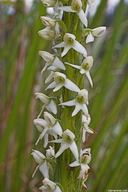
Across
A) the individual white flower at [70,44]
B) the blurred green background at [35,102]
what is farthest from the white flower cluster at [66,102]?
the blurred green background at [35,102]

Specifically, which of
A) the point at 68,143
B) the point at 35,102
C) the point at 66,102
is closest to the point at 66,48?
the point at 66,102

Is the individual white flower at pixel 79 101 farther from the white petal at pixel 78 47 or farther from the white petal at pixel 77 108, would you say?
the white petal at pixel 78 47

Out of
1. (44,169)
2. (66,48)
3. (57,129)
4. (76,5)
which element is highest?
(76,5)

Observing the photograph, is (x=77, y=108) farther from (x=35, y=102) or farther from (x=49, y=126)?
A: (x=35, y=102)

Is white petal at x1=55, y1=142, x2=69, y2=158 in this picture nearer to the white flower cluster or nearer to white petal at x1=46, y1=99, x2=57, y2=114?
the white flower cluster

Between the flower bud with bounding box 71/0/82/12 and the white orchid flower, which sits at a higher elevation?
the flower bud with bounding box 71/0/82/12

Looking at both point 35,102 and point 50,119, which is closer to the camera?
point 50,119

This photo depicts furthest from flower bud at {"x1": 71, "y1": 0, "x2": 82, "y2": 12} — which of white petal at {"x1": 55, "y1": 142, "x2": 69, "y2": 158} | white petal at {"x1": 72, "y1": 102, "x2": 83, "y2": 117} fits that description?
white petal at {"x1": 55, "y1": 142, "x2": 69, "y2": 158}

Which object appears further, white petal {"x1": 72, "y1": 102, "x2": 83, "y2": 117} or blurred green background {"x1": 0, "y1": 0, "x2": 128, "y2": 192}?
blurred green background {"x1": 0, "y1": 0, "x2": 128, "y2": 192}

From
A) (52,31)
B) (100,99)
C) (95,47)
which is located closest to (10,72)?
(95,47)
